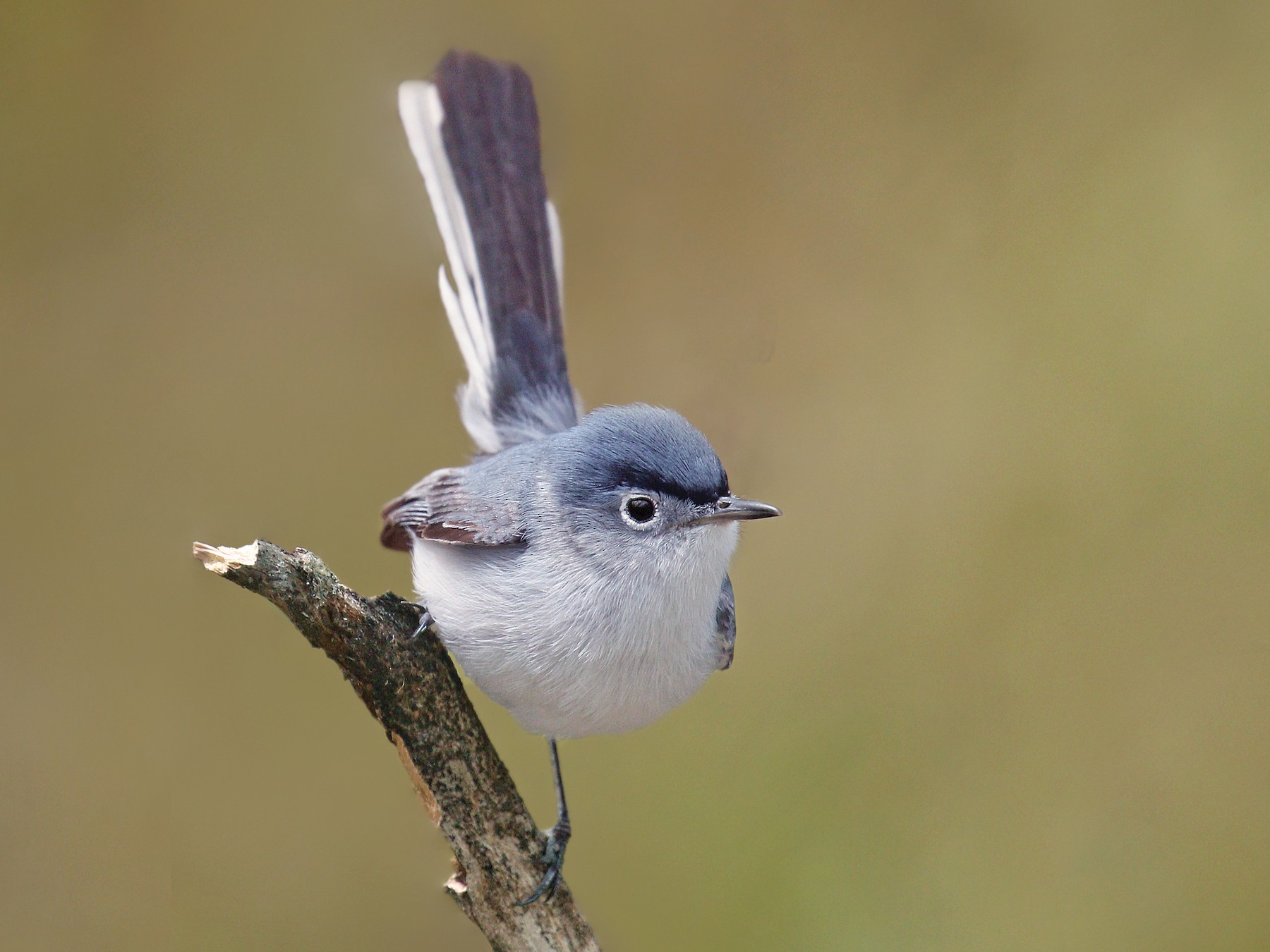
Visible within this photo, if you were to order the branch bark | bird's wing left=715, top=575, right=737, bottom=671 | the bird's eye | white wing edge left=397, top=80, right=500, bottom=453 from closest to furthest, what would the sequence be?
the branch bark, the bird's eye, bird's wing left=715, top=575, right=737, bottom=671, white wing edge left=397, top=80, right=500, bottom=453

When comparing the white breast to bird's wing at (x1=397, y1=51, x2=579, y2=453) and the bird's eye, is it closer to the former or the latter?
the bird's eye

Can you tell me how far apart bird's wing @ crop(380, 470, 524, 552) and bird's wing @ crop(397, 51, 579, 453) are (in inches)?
8.9

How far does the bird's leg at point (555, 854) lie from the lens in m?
1.42

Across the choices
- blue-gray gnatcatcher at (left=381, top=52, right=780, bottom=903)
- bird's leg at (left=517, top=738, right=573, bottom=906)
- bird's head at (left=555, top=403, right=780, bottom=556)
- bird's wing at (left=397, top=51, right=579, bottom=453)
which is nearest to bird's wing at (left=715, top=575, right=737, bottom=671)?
blue-gray gnatcatcher at (left=381, top=52, right=780, bottom=903)

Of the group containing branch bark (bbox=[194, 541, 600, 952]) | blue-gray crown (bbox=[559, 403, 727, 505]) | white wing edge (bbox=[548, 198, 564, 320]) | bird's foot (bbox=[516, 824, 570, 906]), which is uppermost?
white wing edge (bbox=[548, 198, 564, 320])

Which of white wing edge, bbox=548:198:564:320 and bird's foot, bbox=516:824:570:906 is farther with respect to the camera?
white wing edge, bbox=548:198:564:320

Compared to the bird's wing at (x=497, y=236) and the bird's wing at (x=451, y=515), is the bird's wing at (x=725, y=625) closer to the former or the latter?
the bird's wing at (x=451, y=515)

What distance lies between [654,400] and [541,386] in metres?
0.56

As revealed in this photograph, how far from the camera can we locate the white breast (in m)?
1.31

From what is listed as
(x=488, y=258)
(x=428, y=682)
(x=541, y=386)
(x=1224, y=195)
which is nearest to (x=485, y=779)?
(x=428, y=682)

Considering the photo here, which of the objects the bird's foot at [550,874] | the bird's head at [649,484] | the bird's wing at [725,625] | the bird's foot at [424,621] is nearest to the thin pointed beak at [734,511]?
the bird's head at [649,484]

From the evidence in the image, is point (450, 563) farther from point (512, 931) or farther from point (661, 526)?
point (512, 931)

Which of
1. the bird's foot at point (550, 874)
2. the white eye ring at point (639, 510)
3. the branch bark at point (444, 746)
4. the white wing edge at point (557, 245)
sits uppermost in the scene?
the white wing edge at point (557, 245)

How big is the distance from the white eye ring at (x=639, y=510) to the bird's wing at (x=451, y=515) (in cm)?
15
